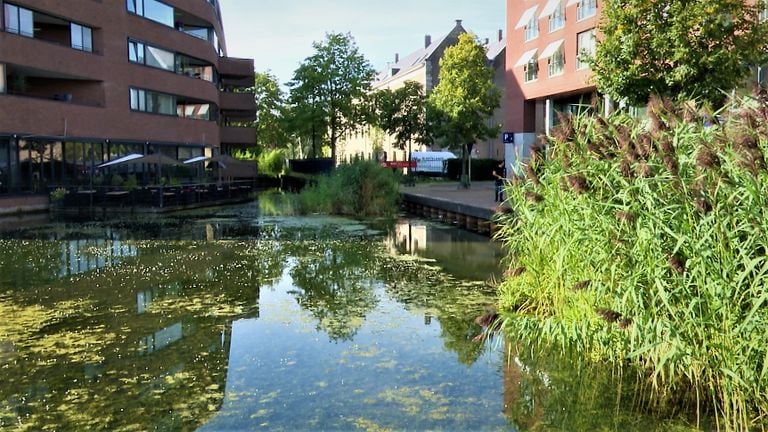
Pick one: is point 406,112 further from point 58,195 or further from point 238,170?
point 58,195

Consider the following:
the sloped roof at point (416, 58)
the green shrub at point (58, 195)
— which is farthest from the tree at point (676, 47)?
the sloped roof at point (416, 58)

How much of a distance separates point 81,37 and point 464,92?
1920cm

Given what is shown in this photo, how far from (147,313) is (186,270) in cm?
367

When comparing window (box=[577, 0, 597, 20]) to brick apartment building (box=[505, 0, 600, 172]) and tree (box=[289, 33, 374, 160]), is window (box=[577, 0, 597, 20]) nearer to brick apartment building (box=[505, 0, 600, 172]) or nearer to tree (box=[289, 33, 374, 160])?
brick apartment building (box=[505, 0, 600, 172])

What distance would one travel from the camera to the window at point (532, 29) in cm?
3925

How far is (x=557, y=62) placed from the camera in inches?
1437

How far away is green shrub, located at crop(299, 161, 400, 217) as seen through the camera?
82.2 ft

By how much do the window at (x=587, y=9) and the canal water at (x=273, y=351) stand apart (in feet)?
72.6

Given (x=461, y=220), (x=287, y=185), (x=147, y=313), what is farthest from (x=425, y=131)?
(x=147, y=313)

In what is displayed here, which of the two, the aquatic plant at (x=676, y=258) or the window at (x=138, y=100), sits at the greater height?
the window at (x=138, y=100)

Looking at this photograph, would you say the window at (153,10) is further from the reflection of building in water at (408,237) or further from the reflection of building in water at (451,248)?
the reflection of building in water at (451,248)

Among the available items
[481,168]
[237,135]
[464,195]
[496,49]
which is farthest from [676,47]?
[496,49]

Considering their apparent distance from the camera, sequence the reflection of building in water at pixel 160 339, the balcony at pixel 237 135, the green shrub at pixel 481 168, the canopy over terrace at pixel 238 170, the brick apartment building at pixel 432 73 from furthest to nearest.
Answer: the brick apartment building at pixel 432 73 → the green shrub at pixel 481 168 → the balcony at pixel 237 135 → the canopy over terrace at pixel 238 170 → the reflection of building in water at pixel 160 339

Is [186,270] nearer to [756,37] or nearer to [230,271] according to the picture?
[230,271]
